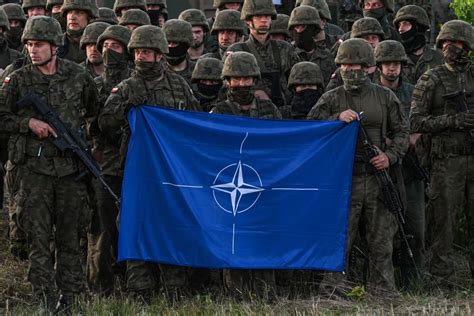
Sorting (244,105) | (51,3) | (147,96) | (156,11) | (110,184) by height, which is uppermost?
(51,3)

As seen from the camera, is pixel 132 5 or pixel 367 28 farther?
pixel 132 5

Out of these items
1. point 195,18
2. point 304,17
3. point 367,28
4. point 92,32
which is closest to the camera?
point 92,32

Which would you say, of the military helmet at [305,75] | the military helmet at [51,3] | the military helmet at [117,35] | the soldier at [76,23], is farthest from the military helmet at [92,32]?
the military helmet at [51,3]

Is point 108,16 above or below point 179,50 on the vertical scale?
above

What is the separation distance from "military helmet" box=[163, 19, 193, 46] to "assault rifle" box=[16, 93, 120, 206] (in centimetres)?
260

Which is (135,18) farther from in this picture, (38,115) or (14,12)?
(38,115)

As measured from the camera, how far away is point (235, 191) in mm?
12875

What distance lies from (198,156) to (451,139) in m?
2.57

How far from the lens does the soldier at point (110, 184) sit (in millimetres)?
13438

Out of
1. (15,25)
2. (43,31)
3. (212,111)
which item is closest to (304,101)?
(212,111)

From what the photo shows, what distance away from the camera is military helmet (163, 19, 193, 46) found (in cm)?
1489

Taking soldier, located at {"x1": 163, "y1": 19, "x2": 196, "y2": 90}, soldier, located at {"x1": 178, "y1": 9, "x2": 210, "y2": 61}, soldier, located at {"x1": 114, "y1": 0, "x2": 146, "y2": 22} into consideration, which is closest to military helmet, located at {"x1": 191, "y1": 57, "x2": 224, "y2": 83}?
soldier, located at {"x1": 163, "y1": 19, "x2": 196, "y2": 90}

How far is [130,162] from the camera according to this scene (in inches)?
505

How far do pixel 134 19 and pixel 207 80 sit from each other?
1.51 metres
